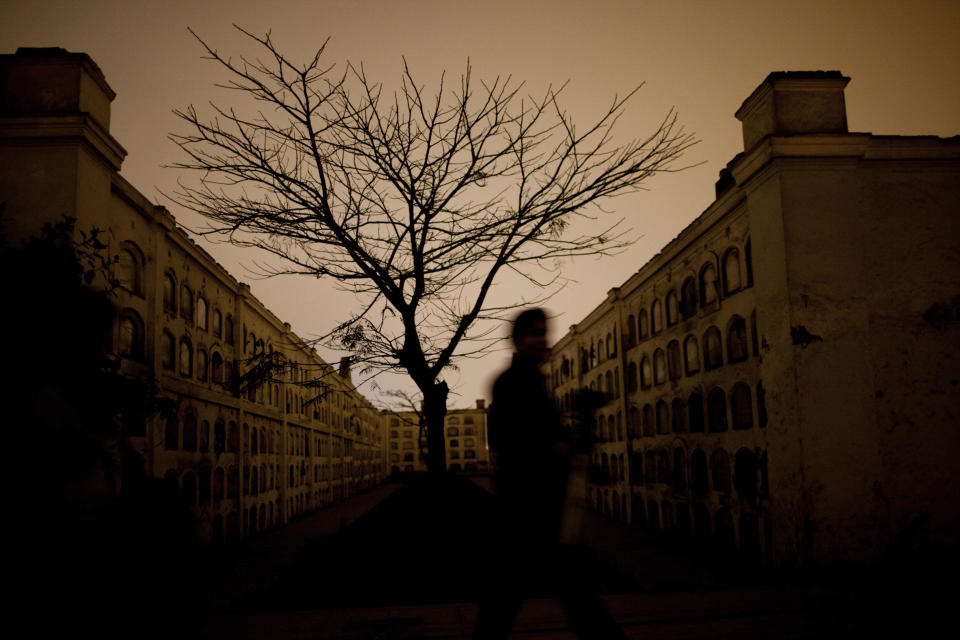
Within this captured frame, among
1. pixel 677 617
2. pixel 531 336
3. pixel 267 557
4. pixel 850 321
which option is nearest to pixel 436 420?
pixel 677 617

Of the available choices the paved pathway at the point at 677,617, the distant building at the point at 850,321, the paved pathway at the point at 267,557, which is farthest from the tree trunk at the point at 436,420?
the distant building at the point at 850,321

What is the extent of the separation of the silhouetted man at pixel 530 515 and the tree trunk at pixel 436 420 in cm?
401

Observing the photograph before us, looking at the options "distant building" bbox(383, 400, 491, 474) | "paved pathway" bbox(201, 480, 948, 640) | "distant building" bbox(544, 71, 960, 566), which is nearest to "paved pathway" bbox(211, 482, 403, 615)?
"paved pathway" bbox(201, 480, 948, 640)

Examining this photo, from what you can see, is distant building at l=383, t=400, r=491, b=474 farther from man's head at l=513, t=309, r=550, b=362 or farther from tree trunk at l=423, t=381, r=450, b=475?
man's head at l=513, t=309, r=550, b=362

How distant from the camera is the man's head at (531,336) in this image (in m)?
3.18

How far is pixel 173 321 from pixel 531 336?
1209 centimetres

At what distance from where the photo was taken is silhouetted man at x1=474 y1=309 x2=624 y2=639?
2.82 meters

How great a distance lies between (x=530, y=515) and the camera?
2910mm

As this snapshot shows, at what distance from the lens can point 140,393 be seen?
24.6ft

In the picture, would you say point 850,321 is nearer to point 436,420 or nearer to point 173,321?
point 436,420

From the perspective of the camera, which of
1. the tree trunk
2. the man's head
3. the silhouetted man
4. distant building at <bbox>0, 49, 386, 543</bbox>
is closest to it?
the silhouetted man

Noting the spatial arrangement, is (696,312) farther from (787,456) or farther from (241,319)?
(241,319)

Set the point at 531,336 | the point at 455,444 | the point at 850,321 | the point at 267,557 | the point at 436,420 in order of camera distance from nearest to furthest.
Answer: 1. the point at 531,336
2. the point at 436,420
3. the point at 850,321
4. the point at 267,557
5. the point at 455,444

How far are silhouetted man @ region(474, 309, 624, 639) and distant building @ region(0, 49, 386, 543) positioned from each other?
4.46 ft
